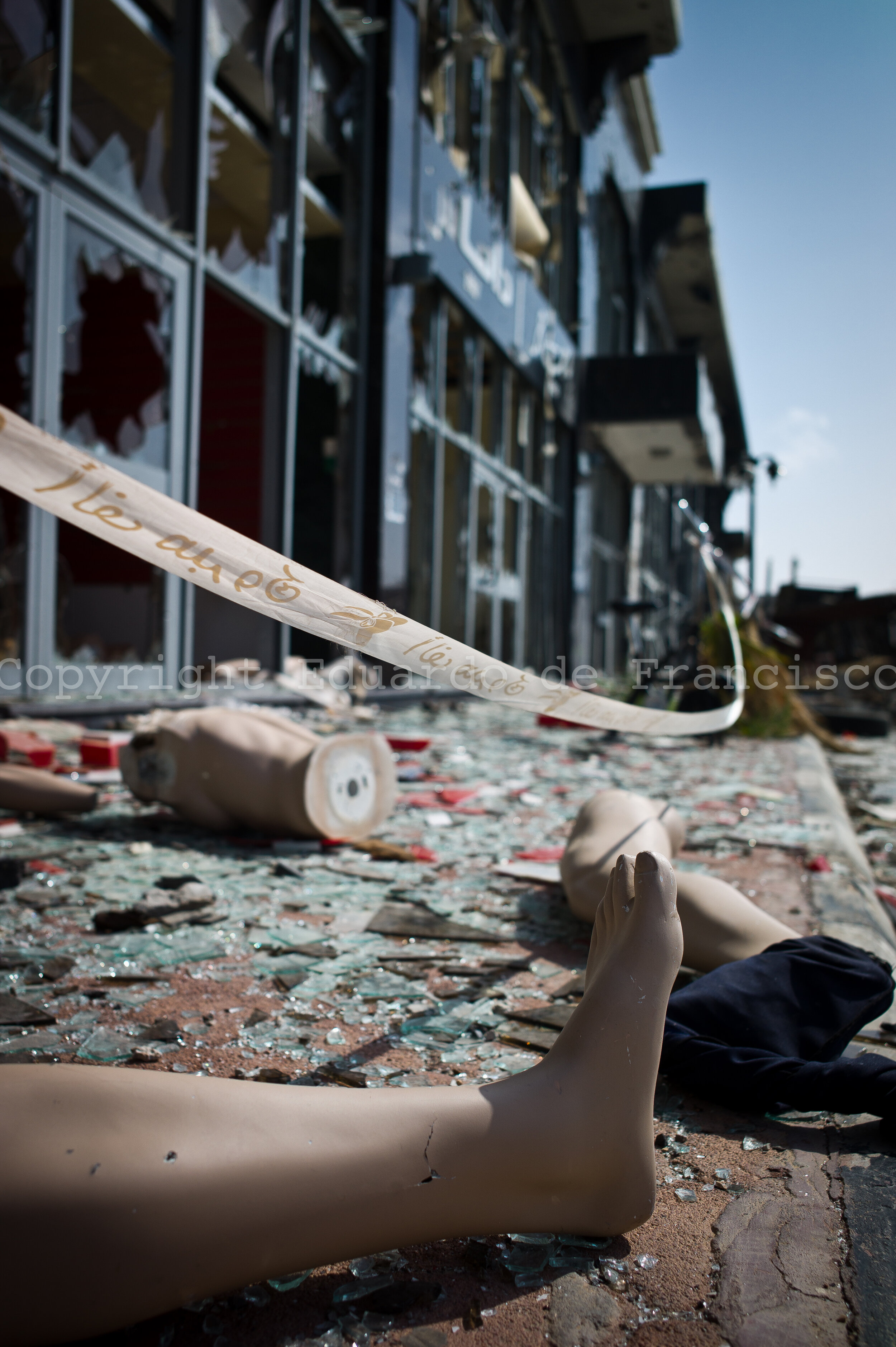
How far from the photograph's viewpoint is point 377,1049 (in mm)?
1420

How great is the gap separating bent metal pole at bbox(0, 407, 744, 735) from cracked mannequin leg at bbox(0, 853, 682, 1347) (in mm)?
380

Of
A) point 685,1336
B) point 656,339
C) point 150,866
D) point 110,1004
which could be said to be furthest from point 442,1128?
point 656,339

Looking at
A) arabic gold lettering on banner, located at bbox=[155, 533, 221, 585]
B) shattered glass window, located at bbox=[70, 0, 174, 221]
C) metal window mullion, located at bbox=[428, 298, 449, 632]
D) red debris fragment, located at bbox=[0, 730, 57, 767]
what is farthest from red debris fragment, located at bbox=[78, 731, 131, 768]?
metal window mullion, located at bbox=[428, 298, 449, 632]

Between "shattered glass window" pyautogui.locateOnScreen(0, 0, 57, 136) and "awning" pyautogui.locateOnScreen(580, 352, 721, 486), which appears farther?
"awning" pyautogui.locateOnScreen(580, 352, 721, 486)

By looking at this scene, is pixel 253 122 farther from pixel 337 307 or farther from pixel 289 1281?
pixel 289 1281

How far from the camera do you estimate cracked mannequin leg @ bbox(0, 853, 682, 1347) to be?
0.79 m

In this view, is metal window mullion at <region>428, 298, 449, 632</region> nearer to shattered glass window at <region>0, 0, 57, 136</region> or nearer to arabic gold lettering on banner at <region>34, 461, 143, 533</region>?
shattered glass window at <region>0, 0, 57, 136</region>

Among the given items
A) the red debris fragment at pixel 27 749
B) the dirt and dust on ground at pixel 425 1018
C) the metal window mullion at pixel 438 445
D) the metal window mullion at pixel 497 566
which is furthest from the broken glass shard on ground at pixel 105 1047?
the metal window mullion at pixel 497 566

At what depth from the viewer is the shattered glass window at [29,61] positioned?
13.3 ft

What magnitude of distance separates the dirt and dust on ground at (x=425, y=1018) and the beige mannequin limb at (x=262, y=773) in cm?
Answer: 10

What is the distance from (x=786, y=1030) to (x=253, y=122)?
752 centimetres

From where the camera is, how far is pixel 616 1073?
3.34 ft

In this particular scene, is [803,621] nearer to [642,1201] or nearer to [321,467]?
[321,467]

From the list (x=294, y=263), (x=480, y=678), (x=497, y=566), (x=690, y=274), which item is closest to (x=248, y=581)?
(x=480, y=678)
